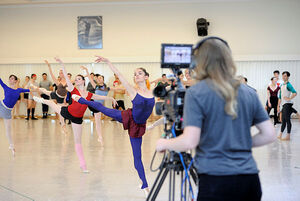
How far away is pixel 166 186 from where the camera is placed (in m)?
4.24

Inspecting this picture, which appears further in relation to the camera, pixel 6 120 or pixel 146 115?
pixel 6 120

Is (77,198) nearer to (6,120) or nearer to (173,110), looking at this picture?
(173,110)

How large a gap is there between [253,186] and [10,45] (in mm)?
14658

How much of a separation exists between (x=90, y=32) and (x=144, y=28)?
2293mm

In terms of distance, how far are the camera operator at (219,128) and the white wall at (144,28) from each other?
11.8 m

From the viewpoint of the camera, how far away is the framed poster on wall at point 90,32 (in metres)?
13.8

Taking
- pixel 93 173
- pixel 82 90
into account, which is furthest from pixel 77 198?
pixel 82 90

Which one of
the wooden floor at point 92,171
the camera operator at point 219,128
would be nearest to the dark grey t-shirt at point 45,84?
the wooden floor at point 92,171

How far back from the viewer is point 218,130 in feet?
5.05

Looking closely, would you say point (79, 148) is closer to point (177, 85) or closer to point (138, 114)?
point (138, 114)

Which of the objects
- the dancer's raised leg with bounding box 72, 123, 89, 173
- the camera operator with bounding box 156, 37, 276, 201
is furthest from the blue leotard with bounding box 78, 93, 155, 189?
the camera operator with bounding box 156, 37, 276, 201

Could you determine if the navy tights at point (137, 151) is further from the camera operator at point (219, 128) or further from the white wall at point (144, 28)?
the white wall at point (144, 28)

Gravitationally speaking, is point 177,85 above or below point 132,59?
below

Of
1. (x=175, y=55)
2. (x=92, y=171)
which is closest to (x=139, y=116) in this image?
(x=92, y=171)
